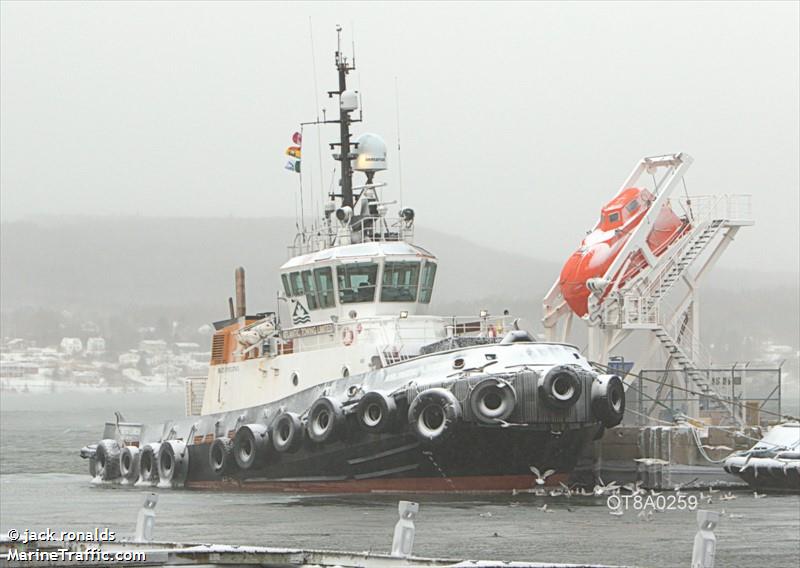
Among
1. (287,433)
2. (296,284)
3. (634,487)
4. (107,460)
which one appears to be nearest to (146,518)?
(287,433)

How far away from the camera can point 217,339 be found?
39.6m

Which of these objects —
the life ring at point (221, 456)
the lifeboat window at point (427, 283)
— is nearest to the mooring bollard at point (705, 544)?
the life ring at point (221, 456)

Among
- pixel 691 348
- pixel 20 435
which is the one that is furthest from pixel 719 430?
pixel 20 435

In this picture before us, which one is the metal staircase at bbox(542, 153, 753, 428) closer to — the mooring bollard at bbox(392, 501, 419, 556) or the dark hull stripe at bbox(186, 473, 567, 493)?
the dark hull stripe at bbox(186, 473, 567, 493)

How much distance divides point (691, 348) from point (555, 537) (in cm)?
A: 1567

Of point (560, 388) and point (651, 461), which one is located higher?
point (560, 388)

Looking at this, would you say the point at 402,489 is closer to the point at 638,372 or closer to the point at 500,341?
the point at 500,341

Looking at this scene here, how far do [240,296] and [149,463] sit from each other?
16.4ft

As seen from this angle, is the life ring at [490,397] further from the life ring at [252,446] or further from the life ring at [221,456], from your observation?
the life ring at [221,456]

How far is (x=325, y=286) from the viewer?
36.6 m

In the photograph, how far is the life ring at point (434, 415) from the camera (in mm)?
30953

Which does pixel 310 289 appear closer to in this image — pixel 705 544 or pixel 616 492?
pixel 616 492

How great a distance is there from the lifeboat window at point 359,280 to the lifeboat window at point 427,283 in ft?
4.39

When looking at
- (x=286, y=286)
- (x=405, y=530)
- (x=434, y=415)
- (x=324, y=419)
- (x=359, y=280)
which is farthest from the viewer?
(x=286, y=286)
